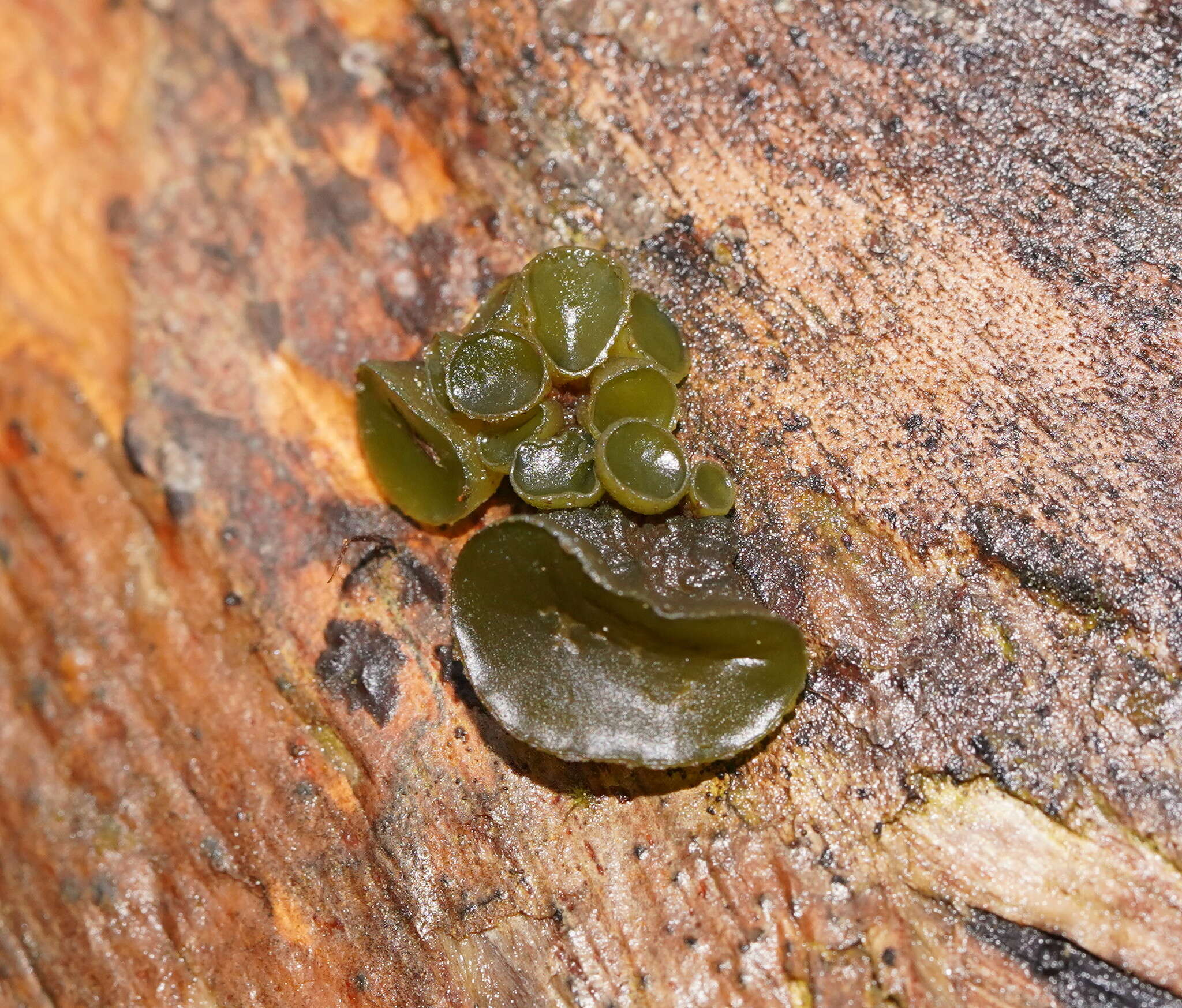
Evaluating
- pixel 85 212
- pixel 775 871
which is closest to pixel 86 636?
pixel 85 212

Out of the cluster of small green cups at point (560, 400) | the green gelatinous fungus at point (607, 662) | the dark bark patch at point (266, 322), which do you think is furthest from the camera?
the dark bark patch at point (266, 322)

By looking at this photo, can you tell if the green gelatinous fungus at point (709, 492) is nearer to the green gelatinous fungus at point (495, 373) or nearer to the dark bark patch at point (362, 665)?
the green gelatinous fungus at point (495, 373)

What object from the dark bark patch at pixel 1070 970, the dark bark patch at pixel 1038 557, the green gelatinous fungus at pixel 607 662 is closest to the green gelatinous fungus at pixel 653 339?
the green gelatinous fungus at pixel 607 662

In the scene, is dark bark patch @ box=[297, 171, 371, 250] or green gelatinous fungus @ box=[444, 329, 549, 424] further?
dark bark patch @ box=[297, 171, 371, 250]

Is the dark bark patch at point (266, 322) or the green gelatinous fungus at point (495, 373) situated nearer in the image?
the green gelatinous fungus at point (495, 373)

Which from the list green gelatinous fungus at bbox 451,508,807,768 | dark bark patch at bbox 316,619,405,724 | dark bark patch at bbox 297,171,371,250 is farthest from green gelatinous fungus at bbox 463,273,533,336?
dark bark patch at bbox 316,619,405,724

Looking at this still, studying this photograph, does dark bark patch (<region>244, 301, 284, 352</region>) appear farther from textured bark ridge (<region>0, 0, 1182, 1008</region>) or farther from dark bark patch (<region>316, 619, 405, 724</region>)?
dark bark patch (<region>316, 619, 405, 724</region>)
